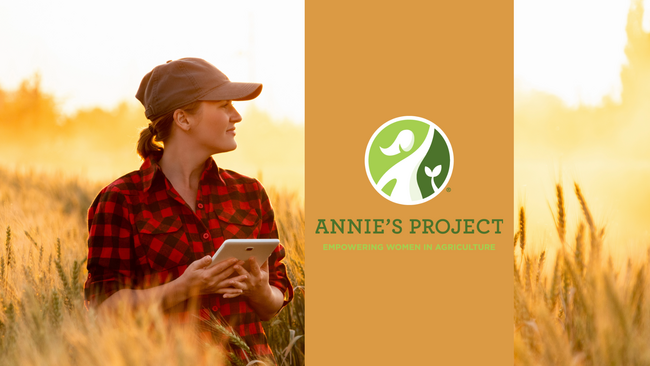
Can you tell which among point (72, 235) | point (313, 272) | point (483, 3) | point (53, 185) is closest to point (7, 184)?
point (53, 185)

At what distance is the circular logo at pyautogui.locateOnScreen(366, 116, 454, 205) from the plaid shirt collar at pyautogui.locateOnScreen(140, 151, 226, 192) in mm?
721

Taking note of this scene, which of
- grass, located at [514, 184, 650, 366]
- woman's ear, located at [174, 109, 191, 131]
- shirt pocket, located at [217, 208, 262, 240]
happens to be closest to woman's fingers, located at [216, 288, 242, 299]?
shirt pocket, located at [217, 208, 262, 240]

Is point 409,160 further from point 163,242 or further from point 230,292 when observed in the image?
point 163,242

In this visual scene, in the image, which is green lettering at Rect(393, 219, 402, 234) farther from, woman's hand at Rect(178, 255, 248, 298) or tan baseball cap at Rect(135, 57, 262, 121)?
tan baseball cap at Rect(135, 57, 262, 121)

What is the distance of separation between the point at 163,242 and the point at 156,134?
0.38m

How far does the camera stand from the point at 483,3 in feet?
3.69

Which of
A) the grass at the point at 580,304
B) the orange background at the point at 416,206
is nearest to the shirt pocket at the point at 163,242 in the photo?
the orange background at the point at 416,206

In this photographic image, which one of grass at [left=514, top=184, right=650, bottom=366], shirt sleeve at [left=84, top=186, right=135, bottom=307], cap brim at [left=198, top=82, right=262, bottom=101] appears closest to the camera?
grass at [left=514, top=184, right=650, bottom=366]

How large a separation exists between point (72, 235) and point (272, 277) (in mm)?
1337

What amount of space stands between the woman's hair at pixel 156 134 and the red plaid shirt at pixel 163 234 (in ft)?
0.30

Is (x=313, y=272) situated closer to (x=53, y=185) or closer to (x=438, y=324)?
(x=438, y=324)

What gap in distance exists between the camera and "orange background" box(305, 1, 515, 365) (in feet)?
3.69

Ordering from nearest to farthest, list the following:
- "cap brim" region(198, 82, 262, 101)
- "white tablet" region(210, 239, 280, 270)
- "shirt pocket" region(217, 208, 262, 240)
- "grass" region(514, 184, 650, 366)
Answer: "grass" region(514, 184, 650, 366) < "white tablet" region(210, 239, 280, 270) < "cap brim" region(198, 82, 262, 101) < "shirt pocket" region(217, 208, 262, 240)

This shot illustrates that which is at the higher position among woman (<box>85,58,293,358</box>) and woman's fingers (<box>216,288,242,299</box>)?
woman (<box>85,58,293,358</box>)
